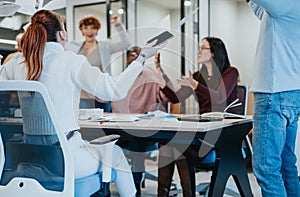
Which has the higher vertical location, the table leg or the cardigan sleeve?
the cardigan sleeve

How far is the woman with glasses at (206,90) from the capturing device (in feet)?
8.05

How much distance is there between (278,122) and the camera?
65.0 inches

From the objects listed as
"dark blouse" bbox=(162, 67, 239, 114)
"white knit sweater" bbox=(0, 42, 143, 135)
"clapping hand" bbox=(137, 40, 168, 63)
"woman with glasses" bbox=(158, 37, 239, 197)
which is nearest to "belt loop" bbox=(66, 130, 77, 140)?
"white knit sweater" bbox=(0, 42, 143, 135)

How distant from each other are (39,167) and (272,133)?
1049 mm

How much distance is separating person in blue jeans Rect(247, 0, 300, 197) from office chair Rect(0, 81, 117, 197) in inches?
30.2

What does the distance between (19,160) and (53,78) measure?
14.9 inches

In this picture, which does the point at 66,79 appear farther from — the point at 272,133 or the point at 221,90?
the point at 221,90

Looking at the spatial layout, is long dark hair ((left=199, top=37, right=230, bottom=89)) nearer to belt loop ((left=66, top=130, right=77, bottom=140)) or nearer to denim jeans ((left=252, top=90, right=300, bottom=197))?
denim jeans ((left=252, top=90, right=300, bottom=197))

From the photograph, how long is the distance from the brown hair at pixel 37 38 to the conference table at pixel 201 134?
0.80 ft

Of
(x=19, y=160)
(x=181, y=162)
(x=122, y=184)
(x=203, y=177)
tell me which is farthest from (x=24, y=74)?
(x=203, y=177)

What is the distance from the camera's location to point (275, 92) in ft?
5.37

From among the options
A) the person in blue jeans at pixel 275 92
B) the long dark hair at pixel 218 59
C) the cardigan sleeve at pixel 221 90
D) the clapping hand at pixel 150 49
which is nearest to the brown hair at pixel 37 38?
the clapping hand at pixel 150 49

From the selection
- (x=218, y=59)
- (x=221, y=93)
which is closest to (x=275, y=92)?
(x=221, y=93)

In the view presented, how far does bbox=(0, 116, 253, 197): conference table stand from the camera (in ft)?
5.65
